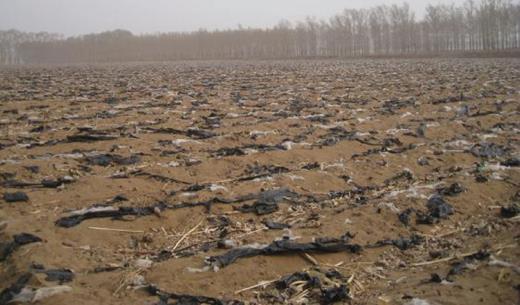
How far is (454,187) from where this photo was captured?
4723 mm

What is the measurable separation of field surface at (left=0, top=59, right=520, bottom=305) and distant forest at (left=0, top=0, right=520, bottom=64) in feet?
145

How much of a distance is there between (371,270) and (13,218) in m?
3.23

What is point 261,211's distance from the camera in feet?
14.4

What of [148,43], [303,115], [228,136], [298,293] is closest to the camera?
[298,293]

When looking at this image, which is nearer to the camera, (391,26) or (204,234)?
(204,234)

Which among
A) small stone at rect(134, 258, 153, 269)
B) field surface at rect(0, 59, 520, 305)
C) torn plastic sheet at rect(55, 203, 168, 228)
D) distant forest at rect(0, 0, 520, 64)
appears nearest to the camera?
field surface at rect(0, 59, 520, 305)

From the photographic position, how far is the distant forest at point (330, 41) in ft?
171

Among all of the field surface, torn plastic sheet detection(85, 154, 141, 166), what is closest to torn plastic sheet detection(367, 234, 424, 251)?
the field surface

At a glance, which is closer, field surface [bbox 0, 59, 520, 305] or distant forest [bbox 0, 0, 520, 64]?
field surface [bbox 0, 59, 520, 305]

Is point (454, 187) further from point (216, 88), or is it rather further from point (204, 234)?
point (216, 88)

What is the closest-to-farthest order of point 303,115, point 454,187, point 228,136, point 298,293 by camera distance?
point 298,293 < point 454,187 < point 228,136 < point 303,115

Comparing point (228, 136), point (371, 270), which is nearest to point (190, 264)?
point (371, 270)

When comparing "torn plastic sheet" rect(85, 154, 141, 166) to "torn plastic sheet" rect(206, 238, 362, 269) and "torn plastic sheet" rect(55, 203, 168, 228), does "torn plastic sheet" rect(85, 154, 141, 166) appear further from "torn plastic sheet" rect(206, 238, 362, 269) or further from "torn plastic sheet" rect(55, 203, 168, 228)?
"torn plastic sheet" rect(206, 238, 362, 269)

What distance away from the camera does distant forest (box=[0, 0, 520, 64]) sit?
52.1 metres
